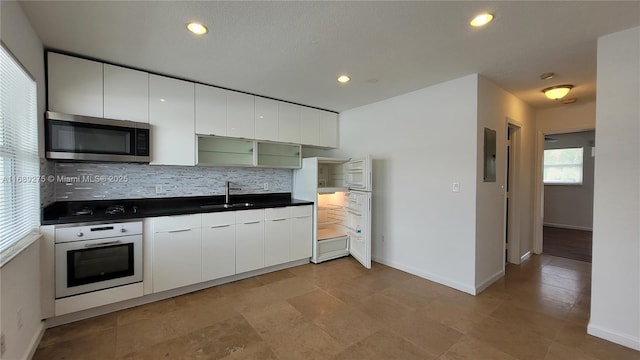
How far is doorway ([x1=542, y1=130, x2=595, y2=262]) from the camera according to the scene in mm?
6281

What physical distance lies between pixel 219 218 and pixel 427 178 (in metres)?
2.57

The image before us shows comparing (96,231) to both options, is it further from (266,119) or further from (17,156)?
(266,119)

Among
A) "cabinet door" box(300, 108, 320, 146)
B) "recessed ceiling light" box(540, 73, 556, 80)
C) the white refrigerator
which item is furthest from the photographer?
"cabinet door" box(300, 108, 320, 146)

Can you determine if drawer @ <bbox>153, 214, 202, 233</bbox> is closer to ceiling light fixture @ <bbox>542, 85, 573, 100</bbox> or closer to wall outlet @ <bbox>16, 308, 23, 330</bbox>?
wall outlet @ <bbox>16, 308, 23, 330</bbox>

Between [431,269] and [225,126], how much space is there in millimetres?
3163

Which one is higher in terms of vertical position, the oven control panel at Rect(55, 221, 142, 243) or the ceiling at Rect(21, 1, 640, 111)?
the ceiling at Rect(21, 1, 640, 111)

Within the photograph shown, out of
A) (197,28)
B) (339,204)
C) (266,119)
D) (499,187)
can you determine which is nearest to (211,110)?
(266,119)

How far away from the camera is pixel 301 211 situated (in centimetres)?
380

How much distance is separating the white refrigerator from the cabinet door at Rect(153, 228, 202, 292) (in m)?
1.61

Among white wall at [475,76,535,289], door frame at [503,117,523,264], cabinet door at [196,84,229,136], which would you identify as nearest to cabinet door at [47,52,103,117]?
cabinet door at [196,84,229,136]

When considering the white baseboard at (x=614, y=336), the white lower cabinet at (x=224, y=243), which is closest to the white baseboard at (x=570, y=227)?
the white baseboard at (x=614, y=336)

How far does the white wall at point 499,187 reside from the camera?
3000 mm

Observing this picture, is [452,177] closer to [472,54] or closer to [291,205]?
[472,54]

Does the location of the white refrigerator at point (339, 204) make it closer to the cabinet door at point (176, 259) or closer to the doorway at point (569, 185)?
the cabinet door at point (176, 259)
